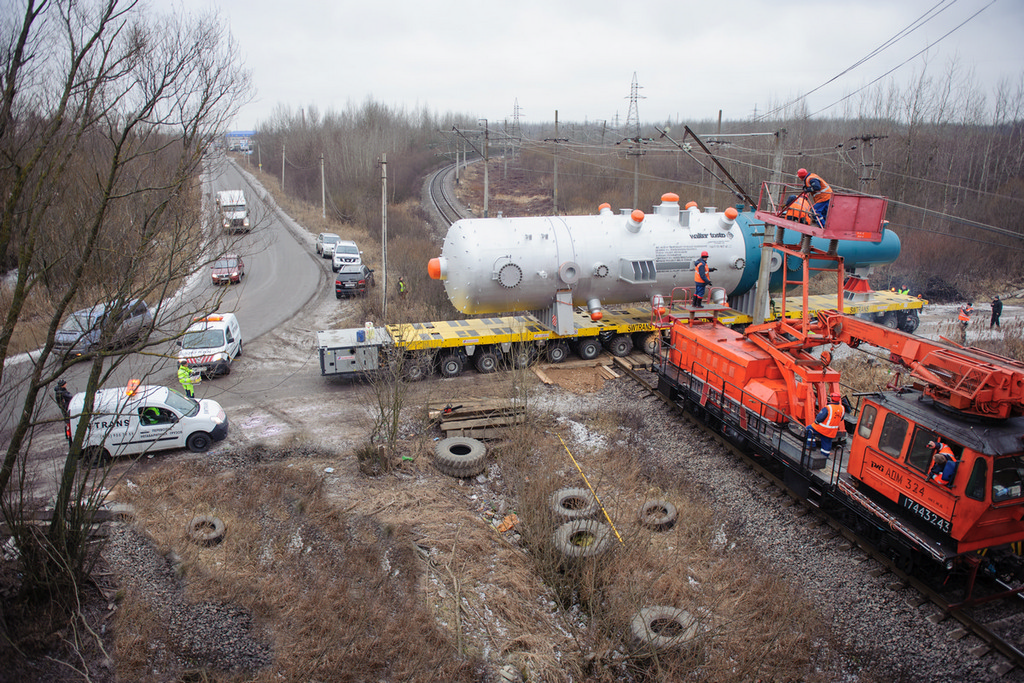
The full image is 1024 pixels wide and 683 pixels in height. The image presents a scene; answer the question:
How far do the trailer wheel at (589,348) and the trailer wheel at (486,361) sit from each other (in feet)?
9.60

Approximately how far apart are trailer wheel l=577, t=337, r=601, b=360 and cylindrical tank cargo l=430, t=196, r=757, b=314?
1.10 meters

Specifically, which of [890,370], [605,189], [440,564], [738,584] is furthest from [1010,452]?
[605,189]

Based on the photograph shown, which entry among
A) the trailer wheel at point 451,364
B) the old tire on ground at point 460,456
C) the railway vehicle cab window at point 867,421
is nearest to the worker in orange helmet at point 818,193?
the railway vehicle cab window at point 867,421

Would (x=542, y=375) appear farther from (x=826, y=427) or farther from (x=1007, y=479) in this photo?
(x=1007, y=479)

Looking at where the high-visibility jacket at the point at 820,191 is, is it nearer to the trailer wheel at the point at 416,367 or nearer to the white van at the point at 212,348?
the trailer wheel at the point at 416,367

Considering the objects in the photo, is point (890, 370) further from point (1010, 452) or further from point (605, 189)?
point (605, 189)

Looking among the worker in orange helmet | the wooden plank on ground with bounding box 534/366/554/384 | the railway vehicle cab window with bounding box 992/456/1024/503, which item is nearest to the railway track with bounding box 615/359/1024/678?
the railway vehicle cab window with bounding box 992/456/1024/503

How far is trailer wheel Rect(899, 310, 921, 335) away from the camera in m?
21.8

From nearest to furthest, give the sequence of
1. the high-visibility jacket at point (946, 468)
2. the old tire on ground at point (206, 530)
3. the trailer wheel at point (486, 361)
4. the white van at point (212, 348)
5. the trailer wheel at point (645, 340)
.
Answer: the high-visibility jacket at point (946, 468), the old tire on ground at point (206, 530), the white van at point (212, 348), the trailer wheel at point (486, 361), the trailer wheel at point (645, 340)

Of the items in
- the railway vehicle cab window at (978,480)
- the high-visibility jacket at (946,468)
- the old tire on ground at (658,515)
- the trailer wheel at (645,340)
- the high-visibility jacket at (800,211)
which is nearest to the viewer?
the railway vehicle cab window at (978,480)

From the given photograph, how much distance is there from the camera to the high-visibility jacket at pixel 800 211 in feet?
39.8

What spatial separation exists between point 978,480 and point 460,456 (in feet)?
28.2

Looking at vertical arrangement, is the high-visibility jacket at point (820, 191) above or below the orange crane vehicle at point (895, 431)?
above

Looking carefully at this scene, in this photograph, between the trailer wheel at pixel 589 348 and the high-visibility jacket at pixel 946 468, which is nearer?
the high-visibility jacket at pixel 946 468
